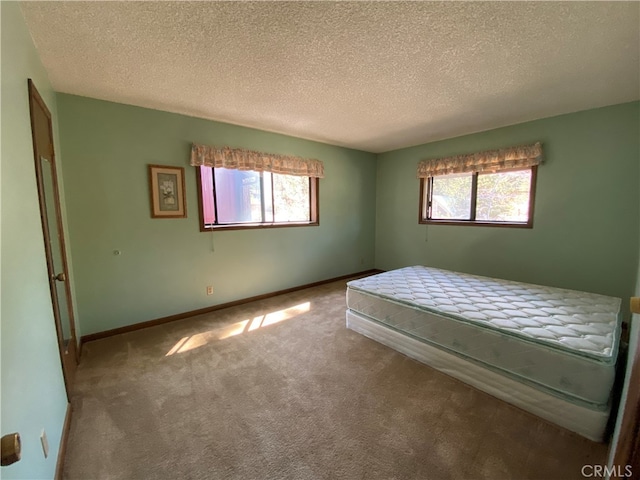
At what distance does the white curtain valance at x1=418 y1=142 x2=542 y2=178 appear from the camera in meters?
3.31

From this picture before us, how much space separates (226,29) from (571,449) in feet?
10.4

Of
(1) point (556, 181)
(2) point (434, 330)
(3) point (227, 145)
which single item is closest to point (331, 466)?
(2) point (434, 330)

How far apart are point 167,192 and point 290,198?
1.76 metres

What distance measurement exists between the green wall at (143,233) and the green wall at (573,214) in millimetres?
2795

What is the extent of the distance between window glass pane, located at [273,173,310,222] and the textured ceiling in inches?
46.5

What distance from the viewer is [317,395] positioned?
189cm

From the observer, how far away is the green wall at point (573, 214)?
2803 mm

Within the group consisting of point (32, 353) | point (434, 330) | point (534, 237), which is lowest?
point (434, 330)

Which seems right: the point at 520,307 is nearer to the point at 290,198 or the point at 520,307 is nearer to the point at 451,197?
the point at 451,197

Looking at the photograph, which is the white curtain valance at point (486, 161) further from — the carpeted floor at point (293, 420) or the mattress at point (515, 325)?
the carpeted floor at point (293, 420)

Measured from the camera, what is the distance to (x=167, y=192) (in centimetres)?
302

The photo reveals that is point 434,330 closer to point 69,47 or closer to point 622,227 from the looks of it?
point 622,227

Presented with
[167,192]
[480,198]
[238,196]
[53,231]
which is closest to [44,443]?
[53,231]

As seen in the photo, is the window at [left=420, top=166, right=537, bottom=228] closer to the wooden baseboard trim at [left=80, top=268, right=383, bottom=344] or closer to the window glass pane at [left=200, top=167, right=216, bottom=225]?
the wooden baseboard trim at [left=80, top=268, right=383, bottom=344]
